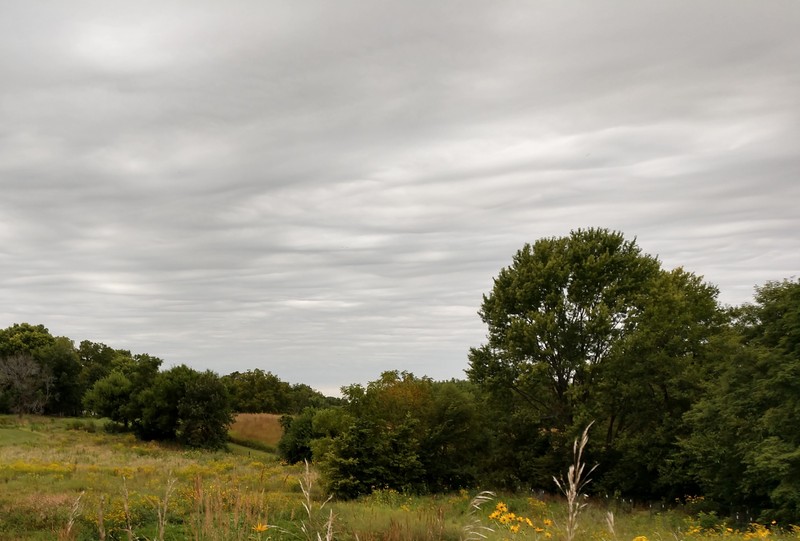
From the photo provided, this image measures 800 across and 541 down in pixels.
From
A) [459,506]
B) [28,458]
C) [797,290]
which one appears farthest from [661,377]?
[28,458]

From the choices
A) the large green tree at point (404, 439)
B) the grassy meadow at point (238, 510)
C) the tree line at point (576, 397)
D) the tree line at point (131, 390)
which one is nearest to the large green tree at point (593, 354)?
the tree line at point (576, 397)

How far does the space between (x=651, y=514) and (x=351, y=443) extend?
42.9 ft

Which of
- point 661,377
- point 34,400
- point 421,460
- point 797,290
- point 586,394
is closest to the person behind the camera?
point 797,290

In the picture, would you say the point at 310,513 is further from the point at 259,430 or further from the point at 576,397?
the point at 259,430

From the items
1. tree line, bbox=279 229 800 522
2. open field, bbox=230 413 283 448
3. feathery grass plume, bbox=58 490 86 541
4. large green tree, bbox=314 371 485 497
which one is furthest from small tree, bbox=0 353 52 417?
feathery grass plume, bbox=58 490 86 541

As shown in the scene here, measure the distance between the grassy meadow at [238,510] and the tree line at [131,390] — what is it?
661 cm

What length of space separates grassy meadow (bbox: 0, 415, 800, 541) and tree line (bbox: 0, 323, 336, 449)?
260 inches

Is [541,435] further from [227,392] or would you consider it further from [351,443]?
[227,392]

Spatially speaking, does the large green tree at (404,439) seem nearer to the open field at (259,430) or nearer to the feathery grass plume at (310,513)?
the feathery grass plume at (310,513)

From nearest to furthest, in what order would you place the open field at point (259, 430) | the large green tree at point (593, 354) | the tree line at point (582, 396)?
1. the tree line at point (582, 396)
2. the large green tree at point (593, 354)
3. the open field at point (259, 430)

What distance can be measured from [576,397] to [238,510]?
82.9 feet

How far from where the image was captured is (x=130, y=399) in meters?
56.6

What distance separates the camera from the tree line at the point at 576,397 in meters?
24.0

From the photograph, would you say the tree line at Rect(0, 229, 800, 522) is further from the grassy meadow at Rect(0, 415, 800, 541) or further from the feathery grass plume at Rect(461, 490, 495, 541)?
the feathery grass plume at Rect(461, 490, 495, 541)
